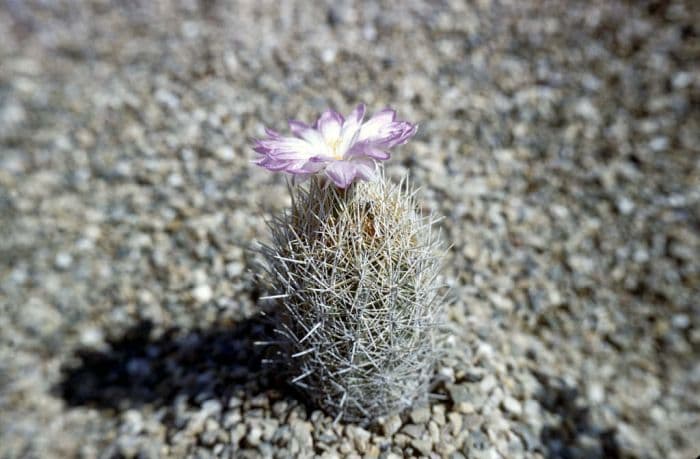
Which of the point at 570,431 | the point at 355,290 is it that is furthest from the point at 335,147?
the point at 570,431

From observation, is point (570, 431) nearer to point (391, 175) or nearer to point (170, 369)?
point (391, 175)

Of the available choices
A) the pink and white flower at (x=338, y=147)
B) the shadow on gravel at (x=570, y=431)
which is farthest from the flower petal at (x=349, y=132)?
the shadow on gravel at (x=570, y=431)

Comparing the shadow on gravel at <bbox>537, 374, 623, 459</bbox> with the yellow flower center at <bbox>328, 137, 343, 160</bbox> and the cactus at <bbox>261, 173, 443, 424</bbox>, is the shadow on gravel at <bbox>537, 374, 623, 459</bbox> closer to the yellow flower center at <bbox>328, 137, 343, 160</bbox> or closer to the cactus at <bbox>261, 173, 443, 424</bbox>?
the cactus at <bbox>261, 173, 443, 424</bbox>

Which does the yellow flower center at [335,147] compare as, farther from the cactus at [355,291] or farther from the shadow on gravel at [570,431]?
the shadow on gravel at [570,431]

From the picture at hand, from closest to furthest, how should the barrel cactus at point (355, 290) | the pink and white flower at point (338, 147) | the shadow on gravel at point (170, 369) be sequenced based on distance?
1. the pink and white flower at point (338, 147)
2. the barrel cactus at point (355, 290)
3. the shadow on gravel at point (170, 369)

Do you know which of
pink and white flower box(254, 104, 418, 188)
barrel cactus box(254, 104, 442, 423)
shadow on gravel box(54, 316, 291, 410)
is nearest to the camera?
pink and white flower box(254, 104, 418, 188)

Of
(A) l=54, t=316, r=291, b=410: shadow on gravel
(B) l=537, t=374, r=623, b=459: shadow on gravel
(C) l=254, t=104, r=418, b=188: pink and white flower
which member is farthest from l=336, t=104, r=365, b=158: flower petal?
(B) l=537, t=374, r=623, b=459: shadow on gravel
